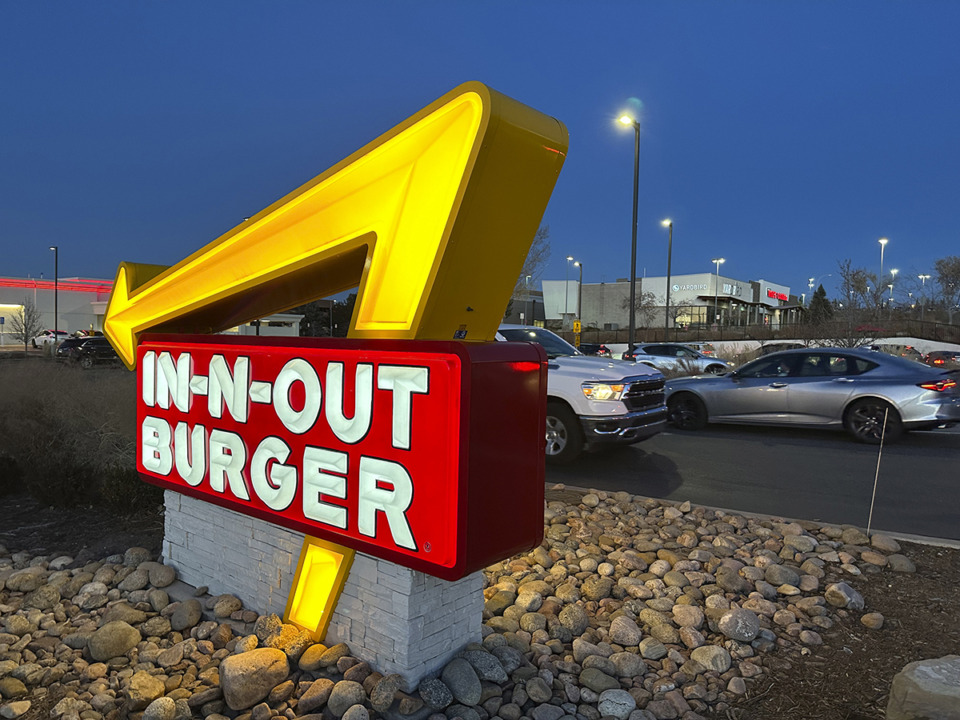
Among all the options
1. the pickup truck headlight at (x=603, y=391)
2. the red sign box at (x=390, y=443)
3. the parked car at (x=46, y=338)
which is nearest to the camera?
the red sign box at (x=390, y=443)

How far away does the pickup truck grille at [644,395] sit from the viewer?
7652 mm

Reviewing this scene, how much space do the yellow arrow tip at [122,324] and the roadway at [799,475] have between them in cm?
442

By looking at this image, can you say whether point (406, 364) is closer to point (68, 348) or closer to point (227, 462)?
point (227, 462)

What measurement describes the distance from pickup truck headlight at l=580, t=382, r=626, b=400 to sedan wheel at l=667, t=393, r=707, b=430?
13.7 feet

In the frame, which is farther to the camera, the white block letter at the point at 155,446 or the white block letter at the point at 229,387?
the white block letter at the point at 155,446

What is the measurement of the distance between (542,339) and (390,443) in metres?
6.39

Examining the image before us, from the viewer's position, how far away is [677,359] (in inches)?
894

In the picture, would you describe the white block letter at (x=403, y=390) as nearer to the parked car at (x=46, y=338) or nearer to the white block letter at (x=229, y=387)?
the white block letter at (x=229, y=387)

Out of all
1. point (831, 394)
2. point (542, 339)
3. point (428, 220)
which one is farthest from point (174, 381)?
point (831, 394)

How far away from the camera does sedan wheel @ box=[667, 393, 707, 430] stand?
37.0 ft

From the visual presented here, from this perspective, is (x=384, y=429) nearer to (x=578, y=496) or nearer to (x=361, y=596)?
(x=361, y=596)

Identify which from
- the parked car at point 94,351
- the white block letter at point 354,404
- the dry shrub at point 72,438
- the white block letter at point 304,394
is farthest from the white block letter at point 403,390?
the parked car at point 94,351

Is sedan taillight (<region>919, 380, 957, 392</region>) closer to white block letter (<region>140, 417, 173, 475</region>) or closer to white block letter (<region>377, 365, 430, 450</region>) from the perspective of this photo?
white block letter (<region>377, 365, 430, 450</region>)

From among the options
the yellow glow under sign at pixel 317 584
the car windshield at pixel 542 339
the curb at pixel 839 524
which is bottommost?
the curb at pixel 839 524
